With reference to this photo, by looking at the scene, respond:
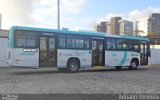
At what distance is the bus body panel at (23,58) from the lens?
23500 millimetres

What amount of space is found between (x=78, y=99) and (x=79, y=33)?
15523 mm

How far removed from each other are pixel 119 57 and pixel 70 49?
5.77 metres

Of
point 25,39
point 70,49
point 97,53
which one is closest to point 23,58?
point 25,39

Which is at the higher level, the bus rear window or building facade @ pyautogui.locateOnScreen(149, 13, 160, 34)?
building facade @ pyautogui.locateOnScreen(149, 13, 160, 34)

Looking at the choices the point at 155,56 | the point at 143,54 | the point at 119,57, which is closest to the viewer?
the point at 119,57

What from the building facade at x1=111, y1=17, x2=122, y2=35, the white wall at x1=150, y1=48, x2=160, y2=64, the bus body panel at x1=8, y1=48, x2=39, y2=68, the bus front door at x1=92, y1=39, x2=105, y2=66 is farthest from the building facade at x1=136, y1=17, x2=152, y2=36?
the bus body panel at x1=8, y1=48, x2=39, y2=68

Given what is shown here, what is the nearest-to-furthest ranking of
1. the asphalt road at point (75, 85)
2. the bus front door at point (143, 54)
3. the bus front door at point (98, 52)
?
the asphalt road at point (75, 85)
the bus front door at point (98, 52)
the bus front door at point (143, 54)

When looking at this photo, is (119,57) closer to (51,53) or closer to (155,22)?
(51,53)

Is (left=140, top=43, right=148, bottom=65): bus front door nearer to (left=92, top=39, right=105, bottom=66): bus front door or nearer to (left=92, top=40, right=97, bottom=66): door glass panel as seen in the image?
(left=92, top=39, right=105, bottom=66): bus front door

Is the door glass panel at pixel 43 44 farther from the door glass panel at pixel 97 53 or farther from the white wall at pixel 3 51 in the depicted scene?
the white wall at pixel 3 51

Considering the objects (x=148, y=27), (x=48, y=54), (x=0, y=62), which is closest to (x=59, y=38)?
(x=48, y=54)

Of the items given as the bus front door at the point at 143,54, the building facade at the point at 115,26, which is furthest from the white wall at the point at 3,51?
the building facade at the point at 115,26

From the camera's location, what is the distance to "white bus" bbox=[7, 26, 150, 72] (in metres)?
23.8

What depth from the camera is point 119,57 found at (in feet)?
101
